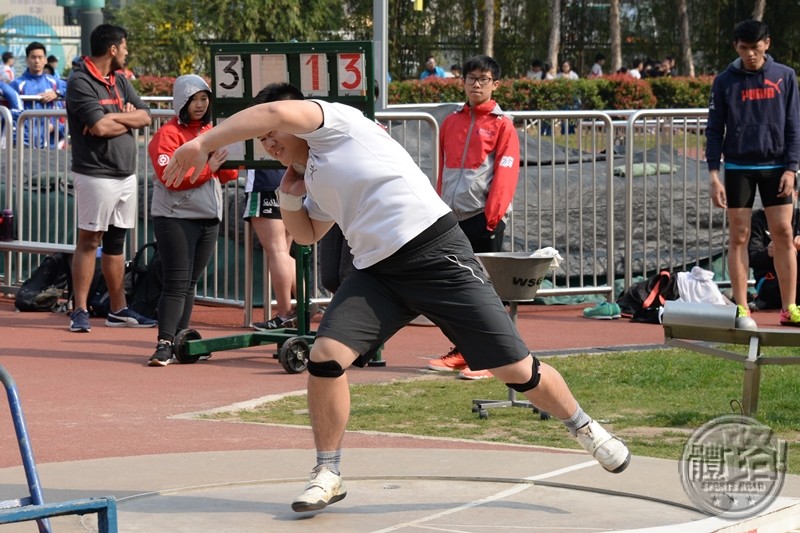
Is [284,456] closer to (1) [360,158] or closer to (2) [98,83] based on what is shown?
(1) [360,158]

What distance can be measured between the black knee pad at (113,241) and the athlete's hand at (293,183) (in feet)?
→ 17.6

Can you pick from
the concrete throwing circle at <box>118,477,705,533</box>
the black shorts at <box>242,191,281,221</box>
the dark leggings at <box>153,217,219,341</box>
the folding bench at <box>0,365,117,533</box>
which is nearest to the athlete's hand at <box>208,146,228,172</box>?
the dark leggings at <box>153,217,219,341</box>

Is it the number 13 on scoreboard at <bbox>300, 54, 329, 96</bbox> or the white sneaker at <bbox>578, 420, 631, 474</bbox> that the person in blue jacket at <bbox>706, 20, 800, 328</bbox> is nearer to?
the number 13 on scoreboard at <bbox>300, 54, 329, 96</bbox>

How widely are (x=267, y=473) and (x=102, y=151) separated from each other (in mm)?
5008

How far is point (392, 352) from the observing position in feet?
34.2

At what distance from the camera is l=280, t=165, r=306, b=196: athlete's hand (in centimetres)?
602

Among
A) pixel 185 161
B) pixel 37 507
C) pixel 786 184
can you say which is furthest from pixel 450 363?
Answer: pixel 37 507

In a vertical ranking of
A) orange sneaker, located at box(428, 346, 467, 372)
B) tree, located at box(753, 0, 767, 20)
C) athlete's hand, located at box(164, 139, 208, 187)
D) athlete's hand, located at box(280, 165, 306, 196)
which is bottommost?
orange sneaker, located at box(428, 346, 467, 372)

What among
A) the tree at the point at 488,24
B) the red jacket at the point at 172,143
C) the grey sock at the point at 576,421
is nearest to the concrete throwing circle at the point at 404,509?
the grey sock at the point at 576,421

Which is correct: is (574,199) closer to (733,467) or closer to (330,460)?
(733,467)

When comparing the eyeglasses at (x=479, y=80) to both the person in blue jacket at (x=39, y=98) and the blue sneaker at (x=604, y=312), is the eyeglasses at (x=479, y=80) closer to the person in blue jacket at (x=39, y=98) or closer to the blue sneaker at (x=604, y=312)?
the blue sneaker at (x=604, y=312)

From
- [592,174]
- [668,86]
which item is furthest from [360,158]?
[668,86]

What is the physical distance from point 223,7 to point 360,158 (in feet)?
133

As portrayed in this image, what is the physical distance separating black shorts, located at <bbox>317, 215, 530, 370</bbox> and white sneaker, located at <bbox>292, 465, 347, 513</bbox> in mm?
497
